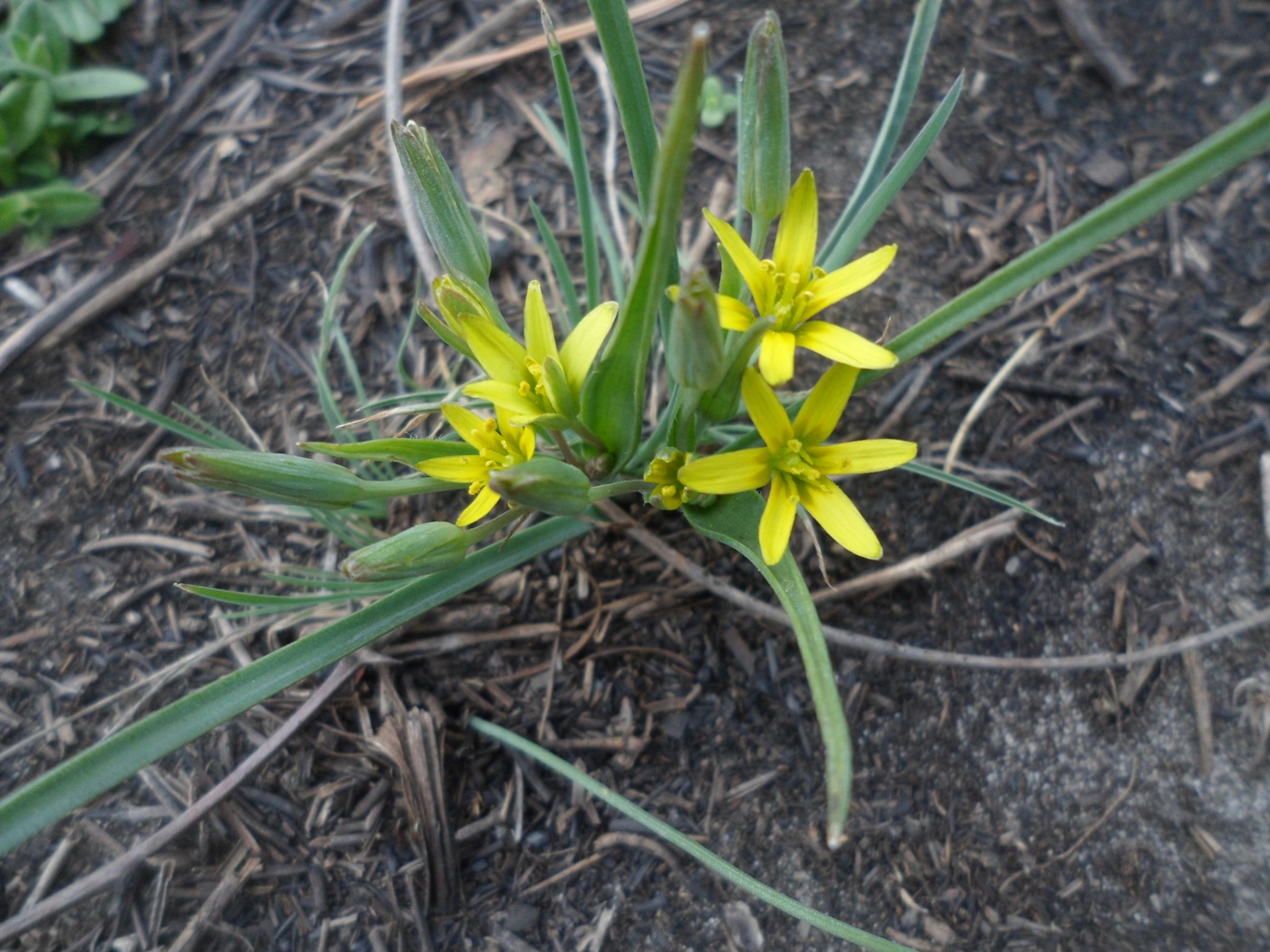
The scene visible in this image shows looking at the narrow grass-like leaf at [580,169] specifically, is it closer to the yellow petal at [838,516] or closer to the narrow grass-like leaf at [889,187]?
the narrow grass-like leaf at [889,187]

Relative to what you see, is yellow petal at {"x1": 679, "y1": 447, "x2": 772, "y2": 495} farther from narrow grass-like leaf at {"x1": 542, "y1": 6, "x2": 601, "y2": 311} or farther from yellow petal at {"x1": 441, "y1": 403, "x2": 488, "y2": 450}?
narrow grass-like leaf at {"x1": 542, "y1": 6, "x2": 601, "y2": 311}

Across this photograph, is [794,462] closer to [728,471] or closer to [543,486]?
[728,471]

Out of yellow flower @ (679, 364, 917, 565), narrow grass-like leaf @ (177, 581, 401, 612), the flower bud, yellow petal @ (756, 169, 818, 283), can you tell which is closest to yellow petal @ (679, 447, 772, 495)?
yellow flower @ (679, 364, 917, 565)

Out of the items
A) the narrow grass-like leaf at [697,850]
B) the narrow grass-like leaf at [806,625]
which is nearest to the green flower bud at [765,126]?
the narrow grass-like leaf at [806,625]

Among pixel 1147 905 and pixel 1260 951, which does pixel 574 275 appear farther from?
pixel 1260 951

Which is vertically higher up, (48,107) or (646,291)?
(48,107)

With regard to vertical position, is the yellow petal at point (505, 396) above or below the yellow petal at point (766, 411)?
above

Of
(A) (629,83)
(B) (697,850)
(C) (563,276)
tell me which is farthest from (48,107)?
(B) (697,850)
